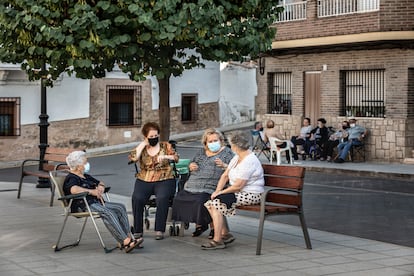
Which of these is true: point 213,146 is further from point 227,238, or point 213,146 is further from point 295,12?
point 295,12

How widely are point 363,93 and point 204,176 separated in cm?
1726

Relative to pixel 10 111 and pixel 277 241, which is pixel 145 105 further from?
pixel 277 241

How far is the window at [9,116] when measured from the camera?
30844 mm

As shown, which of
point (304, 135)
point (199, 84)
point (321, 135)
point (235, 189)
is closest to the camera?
point (235, 189)

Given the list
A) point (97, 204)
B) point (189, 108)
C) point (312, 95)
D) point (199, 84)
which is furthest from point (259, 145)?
point (97, 204)

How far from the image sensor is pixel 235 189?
413 inches

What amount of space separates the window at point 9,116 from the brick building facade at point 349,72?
28.0 ft

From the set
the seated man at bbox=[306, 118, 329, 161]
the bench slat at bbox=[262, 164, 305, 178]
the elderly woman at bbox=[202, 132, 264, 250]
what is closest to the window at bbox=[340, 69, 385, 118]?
the seated man at bbox=[306, 118, 329, 161]

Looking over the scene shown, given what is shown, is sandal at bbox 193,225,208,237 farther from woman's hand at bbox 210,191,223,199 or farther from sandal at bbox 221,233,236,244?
woman's hand at bbox 210,191,223,199

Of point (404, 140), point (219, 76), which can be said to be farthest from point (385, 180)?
point (219, 76)

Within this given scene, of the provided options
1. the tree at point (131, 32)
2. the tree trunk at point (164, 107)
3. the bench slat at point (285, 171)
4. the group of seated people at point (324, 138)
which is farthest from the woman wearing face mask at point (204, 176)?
the group of seated people at point (324, 138)

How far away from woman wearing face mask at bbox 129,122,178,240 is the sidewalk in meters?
A: 0.40

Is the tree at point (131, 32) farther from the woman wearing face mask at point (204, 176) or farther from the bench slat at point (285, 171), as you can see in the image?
the bench slat at point (285, 171)

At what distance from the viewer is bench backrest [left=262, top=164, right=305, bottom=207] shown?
10.4m
